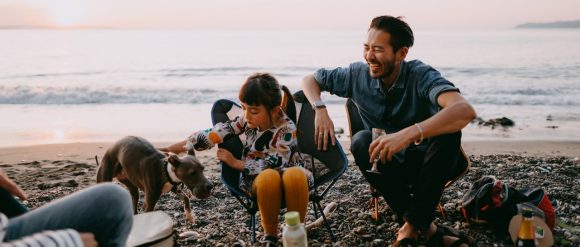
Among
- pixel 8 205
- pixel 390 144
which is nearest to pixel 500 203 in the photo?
pixel 390 144

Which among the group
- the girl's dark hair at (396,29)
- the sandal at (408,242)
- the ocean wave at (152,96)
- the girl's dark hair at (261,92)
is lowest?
the ocean wave at (152,96)

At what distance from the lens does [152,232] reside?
315cm

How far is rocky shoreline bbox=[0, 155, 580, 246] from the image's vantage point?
399 cm

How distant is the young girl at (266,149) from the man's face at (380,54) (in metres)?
0.67

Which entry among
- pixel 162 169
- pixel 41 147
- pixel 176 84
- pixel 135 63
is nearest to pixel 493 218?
pixel 162 169

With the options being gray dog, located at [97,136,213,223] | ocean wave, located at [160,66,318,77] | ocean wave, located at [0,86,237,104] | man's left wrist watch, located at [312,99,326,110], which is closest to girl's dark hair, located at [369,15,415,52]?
man's left wrist watch, located at [312,99,326,110]

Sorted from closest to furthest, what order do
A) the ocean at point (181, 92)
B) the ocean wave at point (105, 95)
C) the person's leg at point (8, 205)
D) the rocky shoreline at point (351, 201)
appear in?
the person's leg at point (8, 205)
the rocky shoreline at point (351, 201)
the ocean at point (181, 92)
the ocean wave at point (105, 95)

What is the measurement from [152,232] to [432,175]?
174cm

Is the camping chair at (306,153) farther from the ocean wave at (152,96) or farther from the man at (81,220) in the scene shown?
the ocean wave at (152,96)

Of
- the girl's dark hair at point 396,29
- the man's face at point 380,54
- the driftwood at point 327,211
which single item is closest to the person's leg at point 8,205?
the driftwood at point 327,211

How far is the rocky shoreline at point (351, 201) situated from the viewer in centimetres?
399

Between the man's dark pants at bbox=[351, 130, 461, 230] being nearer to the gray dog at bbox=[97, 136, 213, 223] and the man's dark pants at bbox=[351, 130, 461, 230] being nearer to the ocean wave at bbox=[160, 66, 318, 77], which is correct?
the gray dog at bbox=[97, 136, 213, 223]

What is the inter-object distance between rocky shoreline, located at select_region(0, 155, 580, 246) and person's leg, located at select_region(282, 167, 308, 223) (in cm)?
60

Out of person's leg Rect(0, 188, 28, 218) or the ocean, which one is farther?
the ocean
